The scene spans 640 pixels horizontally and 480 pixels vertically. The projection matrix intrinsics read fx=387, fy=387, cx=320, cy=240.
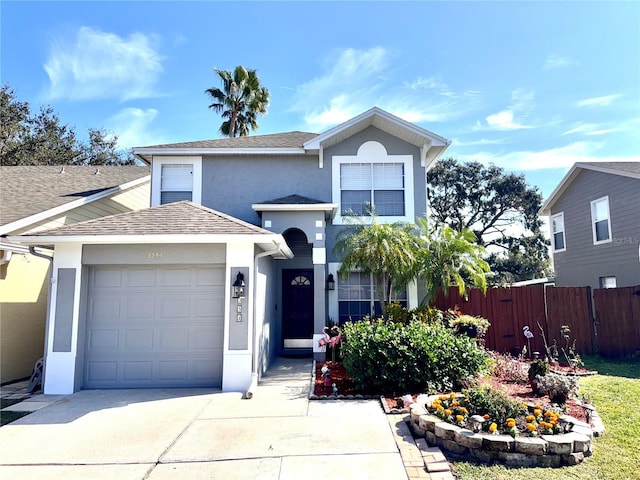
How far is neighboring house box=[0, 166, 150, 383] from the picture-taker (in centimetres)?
805

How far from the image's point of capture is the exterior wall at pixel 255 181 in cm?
1120

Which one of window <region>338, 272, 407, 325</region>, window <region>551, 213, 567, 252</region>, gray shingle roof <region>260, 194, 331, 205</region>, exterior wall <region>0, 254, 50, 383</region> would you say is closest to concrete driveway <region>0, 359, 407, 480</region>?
exterior wall <region>0, 254, 50, 383</region>

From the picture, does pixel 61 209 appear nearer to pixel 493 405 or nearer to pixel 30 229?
pixel 30 229

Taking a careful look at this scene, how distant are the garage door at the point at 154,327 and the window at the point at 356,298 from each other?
4.21 m

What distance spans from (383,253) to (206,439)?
17.9 ft

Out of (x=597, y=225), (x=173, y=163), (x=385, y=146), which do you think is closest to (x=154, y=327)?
(x=173, y=163)

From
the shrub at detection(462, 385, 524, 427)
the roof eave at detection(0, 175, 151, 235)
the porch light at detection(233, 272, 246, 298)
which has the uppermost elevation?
the roof eave at detection(0, 175, 151, 235)

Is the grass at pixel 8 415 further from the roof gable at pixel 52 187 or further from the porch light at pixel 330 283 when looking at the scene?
the porch light at pixel 330 283

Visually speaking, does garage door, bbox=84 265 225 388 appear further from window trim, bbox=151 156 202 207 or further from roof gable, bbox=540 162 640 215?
roof gable, bbox=540 162 640 215

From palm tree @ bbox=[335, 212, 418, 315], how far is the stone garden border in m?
4.88

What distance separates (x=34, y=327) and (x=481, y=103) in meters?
14.3

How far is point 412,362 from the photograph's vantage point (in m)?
6.42

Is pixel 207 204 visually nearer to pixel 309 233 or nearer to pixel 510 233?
pixel 309 233

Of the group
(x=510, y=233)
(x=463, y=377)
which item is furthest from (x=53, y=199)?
(x=510, y=233)
